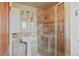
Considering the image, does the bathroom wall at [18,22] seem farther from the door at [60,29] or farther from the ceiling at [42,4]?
the door at [60,29]

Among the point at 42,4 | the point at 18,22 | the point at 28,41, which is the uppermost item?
the point at 42,4

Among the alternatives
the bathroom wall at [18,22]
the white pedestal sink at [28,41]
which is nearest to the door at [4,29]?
the bathroom wall at [18,22]

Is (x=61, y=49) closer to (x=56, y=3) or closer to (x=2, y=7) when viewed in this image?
(x=56, y=3)

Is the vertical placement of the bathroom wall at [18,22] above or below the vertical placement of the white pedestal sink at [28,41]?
above

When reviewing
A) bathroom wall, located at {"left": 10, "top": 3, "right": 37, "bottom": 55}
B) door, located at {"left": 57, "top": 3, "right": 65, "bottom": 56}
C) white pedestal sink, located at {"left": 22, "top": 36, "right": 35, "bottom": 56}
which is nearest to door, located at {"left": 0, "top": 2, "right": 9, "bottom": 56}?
bathroom wall, located at {"left": 10, "top": 3, "right": 37, "bottom": 55}

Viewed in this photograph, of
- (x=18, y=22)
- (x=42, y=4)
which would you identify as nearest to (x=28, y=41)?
(x=18, y=22)

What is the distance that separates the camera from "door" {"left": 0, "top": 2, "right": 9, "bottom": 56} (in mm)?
791

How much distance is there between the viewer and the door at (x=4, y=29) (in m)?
0.79

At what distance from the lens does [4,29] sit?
2.60ft

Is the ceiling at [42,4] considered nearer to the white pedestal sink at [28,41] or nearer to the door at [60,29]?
the door at [60,29]

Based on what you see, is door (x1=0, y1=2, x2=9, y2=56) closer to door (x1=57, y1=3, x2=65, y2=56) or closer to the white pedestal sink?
the white pedestal sink

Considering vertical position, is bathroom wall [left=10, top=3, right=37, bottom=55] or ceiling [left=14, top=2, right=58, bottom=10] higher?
ceiling [left=14, top=2, right=58, bottom=10]

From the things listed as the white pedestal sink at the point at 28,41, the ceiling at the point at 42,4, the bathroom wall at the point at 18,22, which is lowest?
the white pedestal sink at the point at 28,41

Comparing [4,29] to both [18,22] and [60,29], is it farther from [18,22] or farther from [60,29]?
[60,29]
